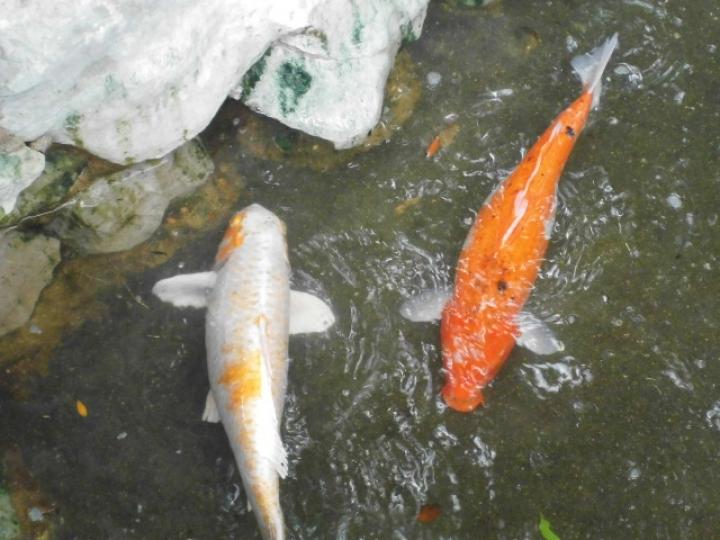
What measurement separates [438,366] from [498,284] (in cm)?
48

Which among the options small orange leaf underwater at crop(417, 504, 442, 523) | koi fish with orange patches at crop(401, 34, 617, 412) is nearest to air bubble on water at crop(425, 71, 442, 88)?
koi fish with orange patches at crop(401, 34, 617, 412)

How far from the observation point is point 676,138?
441 cm

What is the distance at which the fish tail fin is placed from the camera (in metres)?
4.34

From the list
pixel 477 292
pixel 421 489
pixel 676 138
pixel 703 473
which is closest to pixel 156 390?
pixel 421 489

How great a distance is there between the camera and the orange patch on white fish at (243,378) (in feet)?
11.4

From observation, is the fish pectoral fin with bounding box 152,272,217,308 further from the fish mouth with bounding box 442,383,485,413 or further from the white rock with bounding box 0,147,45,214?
the fish mouth with bounding box 442,383,485,413

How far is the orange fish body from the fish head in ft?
2.97

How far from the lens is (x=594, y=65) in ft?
14.6

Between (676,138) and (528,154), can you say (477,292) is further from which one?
(676,138)

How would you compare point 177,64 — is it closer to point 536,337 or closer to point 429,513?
point 536,337

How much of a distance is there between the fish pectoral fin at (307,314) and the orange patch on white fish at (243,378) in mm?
410

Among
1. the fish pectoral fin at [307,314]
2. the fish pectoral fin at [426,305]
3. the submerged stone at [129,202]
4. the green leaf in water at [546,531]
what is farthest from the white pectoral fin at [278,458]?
the submerged stone at [129,202]

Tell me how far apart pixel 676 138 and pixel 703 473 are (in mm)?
1750

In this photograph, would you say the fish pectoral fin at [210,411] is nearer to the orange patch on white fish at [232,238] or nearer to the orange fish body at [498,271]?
the orange patch on white fish at [232,238]
